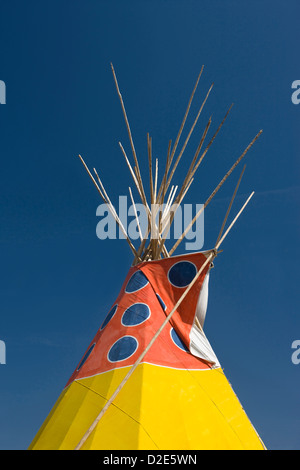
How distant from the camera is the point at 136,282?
4906 millimetres

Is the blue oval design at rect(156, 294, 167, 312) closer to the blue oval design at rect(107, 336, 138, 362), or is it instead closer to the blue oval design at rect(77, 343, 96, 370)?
the blue oval design at rect(107, 336, 138, 362)

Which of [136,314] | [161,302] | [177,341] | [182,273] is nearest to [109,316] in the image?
[136,314]

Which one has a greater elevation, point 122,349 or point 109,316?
point 109,316

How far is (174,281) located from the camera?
15.8ft

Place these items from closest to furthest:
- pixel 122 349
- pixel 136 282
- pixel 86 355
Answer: pixel 122 349 → pixel 86 355 → pixel 136 282

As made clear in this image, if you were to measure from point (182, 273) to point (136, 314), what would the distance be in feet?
2.56

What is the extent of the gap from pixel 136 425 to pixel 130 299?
1.66m

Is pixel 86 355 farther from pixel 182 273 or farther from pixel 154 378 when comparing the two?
pixel 182 273

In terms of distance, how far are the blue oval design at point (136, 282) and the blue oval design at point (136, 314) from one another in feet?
0.93

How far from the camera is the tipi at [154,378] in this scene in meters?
3.33
